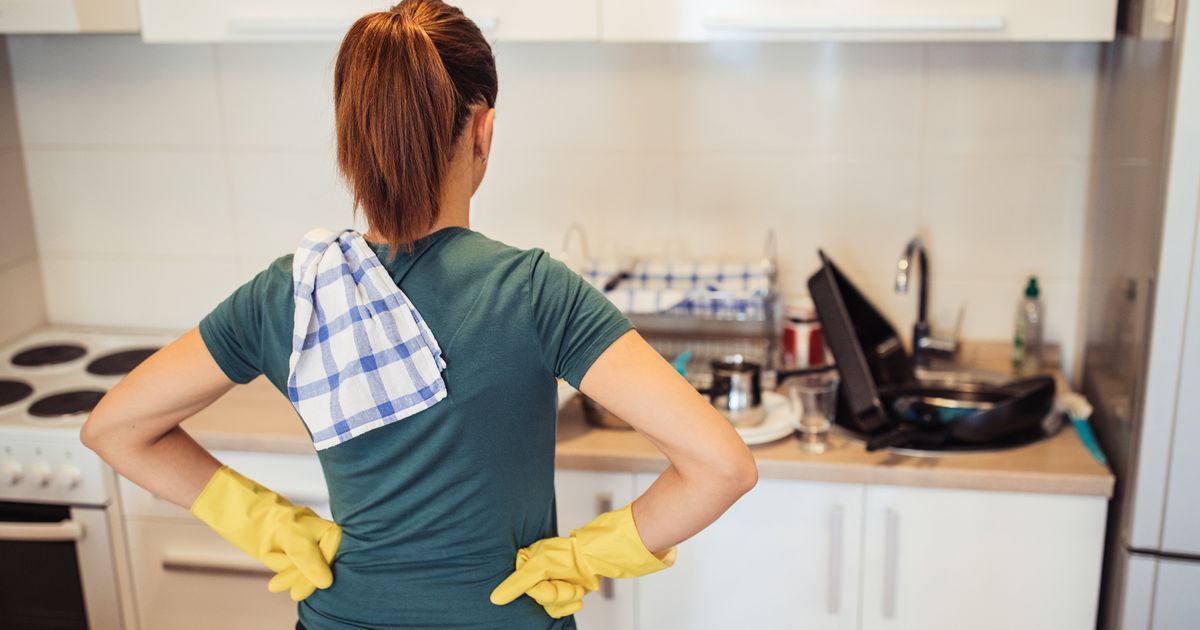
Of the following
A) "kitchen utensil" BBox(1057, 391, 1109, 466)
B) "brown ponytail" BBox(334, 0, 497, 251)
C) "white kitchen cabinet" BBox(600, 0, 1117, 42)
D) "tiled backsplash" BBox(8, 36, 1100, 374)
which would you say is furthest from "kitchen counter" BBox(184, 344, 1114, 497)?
"brown ponytail" BBox(334, 0, 497, 251)

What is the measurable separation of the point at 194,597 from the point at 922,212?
A: 60.6 inches

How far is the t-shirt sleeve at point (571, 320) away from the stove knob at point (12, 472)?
131 centimetres

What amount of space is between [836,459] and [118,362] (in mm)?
1470

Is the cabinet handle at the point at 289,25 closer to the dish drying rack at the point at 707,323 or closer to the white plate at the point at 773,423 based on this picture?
the dish drying rack at the point at 707,323

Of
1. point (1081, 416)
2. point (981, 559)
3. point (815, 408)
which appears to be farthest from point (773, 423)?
point (1081, 416)

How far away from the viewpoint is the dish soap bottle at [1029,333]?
2.19m

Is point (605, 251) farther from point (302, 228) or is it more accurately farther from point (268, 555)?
point (268, 555)

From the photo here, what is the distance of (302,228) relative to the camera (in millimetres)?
2447

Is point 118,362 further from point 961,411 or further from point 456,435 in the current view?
point 961,411

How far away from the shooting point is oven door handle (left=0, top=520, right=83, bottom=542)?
6.81 ft

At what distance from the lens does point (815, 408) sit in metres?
1.93

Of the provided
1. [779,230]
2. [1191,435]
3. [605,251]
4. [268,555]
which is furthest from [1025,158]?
[268,555]

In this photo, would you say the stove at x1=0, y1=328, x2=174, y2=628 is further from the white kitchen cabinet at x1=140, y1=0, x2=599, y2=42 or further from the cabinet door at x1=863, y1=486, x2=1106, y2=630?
the cabinet door at x1=863, y1=486, x2=1106, y2=630

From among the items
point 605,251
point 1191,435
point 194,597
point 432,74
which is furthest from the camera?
point 605,251
